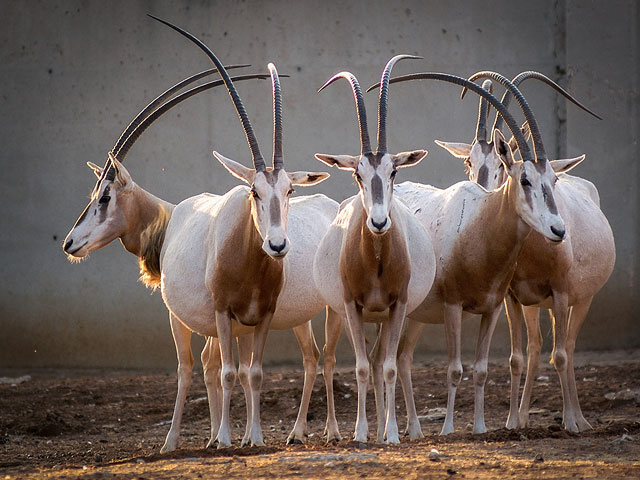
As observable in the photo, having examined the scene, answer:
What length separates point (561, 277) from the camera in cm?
778

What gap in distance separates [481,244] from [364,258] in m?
1.12

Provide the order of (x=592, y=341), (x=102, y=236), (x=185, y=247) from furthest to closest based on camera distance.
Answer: (x=592, y=341) → (x=102, y=236) → (x=185, y=247)

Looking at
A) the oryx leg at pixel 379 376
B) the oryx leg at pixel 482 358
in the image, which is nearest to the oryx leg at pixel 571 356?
the oryx leg at pixel 482 358

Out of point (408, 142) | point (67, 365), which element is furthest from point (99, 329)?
point (408, 142)

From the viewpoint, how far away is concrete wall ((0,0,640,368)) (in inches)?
480

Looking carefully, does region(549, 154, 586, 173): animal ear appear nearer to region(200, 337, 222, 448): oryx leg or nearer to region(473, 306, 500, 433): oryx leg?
region(473, 306, 500, 433): oryx leg

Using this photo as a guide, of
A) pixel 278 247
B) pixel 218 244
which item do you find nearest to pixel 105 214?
pixel 218 244

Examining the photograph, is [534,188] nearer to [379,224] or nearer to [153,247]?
[379,224]

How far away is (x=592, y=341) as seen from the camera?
12.1m

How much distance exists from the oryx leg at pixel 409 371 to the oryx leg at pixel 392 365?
24.1 inches

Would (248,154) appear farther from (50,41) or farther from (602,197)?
(602,197)

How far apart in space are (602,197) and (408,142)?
236 cm

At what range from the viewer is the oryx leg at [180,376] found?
7.75m

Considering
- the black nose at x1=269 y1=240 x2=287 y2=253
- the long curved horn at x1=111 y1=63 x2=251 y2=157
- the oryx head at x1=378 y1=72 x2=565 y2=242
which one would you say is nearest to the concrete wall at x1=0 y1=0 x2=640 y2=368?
the long curved horn at x1=111 y1=63 x2=251 y2=157
